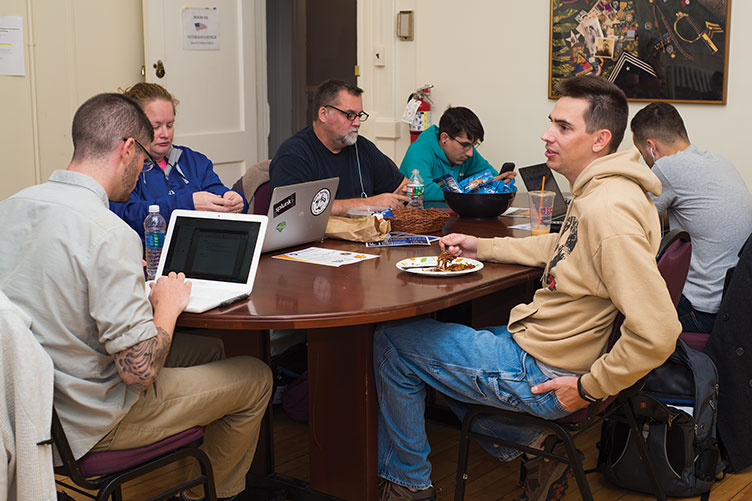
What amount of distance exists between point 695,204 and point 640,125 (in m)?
0.42

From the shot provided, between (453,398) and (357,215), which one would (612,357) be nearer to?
(453,398)

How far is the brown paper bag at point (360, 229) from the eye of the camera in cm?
287

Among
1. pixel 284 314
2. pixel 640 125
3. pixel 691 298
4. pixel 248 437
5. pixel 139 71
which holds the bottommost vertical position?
pixel 248 437

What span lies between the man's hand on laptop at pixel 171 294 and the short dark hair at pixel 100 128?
342 mm

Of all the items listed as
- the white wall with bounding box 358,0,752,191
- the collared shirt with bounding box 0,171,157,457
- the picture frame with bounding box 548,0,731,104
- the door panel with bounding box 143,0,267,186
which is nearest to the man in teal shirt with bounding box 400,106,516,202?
the white wall with bounding box 358,0,752,191

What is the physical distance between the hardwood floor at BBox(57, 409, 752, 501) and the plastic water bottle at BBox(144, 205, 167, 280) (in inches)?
30.5

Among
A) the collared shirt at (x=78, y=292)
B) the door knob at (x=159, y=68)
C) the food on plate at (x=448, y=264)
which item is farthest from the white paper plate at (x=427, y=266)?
the door knob at (x=159, y=68)

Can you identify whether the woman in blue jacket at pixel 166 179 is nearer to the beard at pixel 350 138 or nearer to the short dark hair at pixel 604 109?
the beard at pixel 350 138

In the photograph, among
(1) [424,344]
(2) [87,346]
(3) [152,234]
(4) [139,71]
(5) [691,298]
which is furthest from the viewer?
(4) [139,71]

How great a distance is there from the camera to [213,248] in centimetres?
225

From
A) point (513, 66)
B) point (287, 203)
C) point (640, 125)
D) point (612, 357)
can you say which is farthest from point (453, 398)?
point (513, 66)

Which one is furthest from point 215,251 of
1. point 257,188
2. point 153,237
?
point 257,188

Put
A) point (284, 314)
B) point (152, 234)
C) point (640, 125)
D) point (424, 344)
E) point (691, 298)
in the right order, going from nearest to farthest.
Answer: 1. point (284, 314)
2. point (424, 344)
3. point (152, 234)
4. point (691, 298)
5. point (640, 125)

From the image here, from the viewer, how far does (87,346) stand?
1.86m
